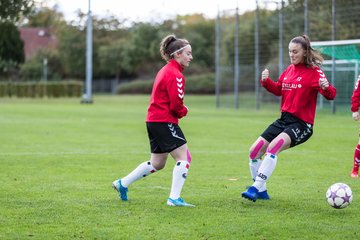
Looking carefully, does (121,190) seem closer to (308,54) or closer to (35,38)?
(308,54)

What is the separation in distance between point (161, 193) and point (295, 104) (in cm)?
211

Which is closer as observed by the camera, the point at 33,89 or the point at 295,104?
the point at 295,104

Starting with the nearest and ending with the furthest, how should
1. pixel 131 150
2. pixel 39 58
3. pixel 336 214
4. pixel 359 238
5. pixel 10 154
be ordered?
1. pixel 359 238
2. pixel 336 214
3. pixel 10 154
4. pixel 131 150
5. pixel 39 58

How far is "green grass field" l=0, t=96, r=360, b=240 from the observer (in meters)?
7.25

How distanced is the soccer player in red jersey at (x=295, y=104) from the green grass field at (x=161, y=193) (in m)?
0.57

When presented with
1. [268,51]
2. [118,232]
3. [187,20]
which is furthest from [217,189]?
[187,20]

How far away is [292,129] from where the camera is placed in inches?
355

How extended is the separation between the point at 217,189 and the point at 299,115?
1.75 metres

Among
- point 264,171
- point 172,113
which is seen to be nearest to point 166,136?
point 172,113

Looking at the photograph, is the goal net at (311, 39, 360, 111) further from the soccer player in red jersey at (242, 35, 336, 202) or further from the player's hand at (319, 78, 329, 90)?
the player's hand at (319, 78, 329, 90)

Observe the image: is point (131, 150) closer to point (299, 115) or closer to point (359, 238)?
point (299, 115)

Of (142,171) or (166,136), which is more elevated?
(166,136)

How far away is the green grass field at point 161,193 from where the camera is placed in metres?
7.25

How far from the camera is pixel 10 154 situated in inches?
594
